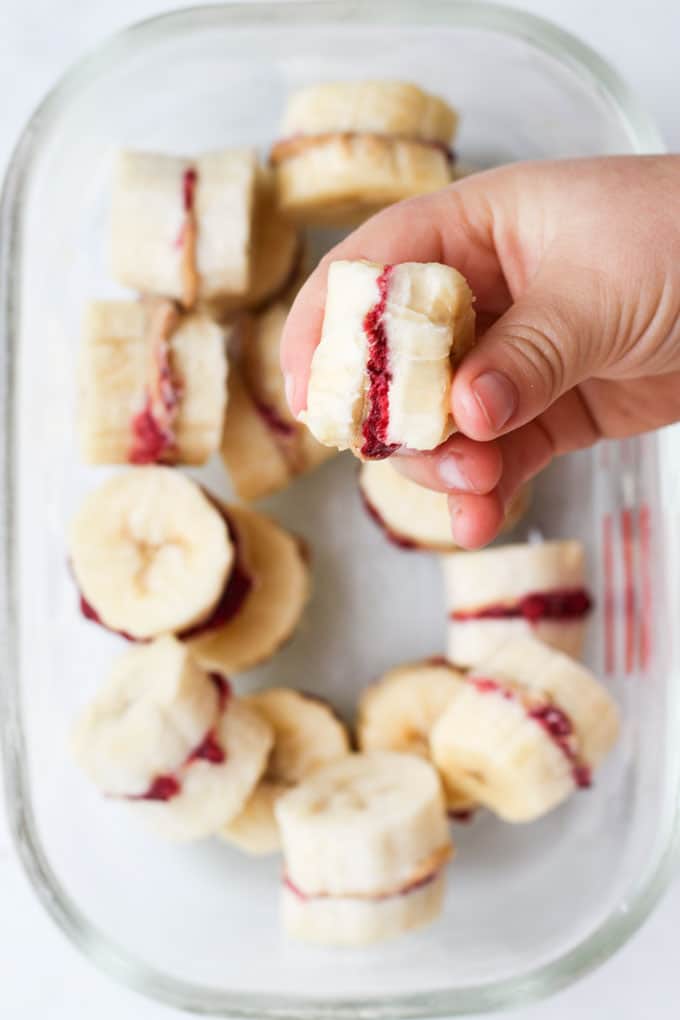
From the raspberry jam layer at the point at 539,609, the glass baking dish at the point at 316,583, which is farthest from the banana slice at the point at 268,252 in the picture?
the raspberry jam layer at the point at 539,609

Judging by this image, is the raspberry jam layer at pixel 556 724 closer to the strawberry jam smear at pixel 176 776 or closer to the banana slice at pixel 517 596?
the banana slice at pixel 517 596

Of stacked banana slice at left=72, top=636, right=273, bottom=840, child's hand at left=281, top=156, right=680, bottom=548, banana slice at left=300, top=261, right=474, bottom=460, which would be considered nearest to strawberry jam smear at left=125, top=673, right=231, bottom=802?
stacked banana slice at left=72, top=636, right=273, bottom=840

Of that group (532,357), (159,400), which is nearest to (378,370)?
(532,357)

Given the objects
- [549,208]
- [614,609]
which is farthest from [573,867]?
[549,208]

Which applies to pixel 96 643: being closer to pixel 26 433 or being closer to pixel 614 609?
pixel 26 433

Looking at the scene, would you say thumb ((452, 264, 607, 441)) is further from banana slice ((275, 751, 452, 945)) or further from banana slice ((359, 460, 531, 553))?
banana slice ((275, 751, 452, 945))

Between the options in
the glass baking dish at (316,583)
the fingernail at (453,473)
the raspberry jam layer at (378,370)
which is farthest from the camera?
the glass baking dish at (316,583)

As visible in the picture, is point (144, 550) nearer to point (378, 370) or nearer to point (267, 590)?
point (267, 590)
